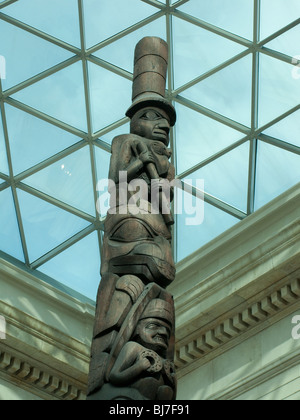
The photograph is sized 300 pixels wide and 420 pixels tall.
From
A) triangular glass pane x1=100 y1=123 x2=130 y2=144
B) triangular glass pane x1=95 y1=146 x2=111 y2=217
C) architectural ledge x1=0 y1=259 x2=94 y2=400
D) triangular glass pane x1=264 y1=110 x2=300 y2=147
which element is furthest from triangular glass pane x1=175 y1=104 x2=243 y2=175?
architectural ledge x1=0 y1=259 x2=94 y2=400

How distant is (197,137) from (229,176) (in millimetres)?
1310

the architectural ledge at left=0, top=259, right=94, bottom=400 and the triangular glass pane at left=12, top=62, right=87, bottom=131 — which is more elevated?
the triangular glass pane at left=12, top=62, right=87, bottom=131

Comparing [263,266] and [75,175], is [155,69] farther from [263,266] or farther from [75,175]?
[75,175]

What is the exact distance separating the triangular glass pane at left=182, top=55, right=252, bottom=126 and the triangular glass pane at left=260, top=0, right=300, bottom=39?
950mm

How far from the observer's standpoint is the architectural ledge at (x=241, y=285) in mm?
18406

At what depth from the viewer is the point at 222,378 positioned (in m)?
19.3

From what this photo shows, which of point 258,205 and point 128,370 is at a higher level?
point 258,205

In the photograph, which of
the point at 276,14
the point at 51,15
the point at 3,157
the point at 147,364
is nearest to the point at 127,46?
the point at 51,15

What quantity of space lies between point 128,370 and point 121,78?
14108 mm

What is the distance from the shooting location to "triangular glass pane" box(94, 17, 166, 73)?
21.6 metres

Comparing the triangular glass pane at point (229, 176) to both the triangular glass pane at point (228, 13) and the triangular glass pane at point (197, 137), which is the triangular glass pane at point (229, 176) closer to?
the triangular glass pane at point (197, 137)

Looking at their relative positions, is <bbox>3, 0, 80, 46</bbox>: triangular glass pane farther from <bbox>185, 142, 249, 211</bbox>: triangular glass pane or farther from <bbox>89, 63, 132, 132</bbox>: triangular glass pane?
<bbox>185, 142, 249, 211</bbox>: triangular glass pane

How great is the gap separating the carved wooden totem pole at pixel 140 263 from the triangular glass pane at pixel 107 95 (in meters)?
9.45
